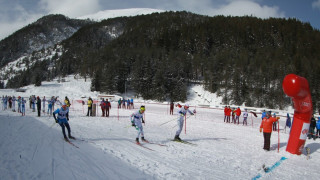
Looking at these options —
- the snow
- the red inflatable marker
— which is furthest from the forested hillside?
the snow

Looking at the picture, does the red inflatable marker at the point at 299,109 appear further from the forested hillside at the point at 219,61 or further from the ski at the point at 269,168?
the forested hillside at the point at 219,61

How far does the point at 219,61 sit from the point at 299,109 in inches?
2360

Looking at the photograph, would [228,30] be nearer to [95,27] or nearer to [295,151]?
[295,151]

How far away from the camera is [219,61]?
218 feet

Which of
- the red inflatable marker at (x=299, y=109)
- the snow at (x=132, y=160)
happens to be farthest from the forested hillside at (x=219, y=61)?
the snow at (x=132, y=160)

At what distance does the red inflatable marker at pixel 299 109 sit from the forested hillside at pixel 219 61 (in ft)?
126

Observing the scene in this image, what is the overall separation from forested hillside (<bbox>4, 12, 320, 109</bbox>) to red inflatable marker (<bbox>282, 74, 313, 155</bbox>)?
38.5 meters

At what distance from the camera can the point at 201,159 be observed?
764 cm

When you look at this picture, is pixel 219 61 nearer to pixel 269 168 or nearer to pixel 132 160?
pixel 269 168


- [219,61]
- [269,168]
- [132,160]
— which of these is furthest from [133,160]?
[219,61]

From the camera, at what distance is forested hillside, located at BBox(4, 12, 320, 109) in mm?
51125

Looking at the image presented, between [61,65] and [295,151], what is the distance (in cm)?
14153

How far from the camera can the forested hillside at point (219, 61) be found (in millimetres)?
51125

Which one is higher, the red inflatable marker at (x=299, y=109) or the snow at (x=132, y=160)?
the red inflatable marker at (x=299, y=109)
